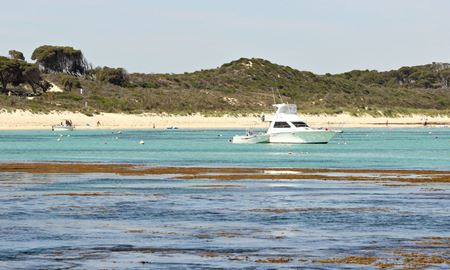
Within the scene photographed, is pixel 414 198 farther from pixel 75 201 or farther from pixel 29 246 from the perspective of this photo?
pixel 29 246

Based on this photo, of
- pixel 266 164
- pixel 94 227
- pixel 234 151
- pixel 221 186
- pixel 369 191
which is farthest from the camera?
pixel 234 151

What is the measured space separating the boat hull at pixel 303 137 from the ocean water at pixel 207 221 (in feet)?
127

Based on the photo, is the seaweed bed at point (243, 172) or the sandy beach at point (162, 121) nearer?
the seaweed bed at point (243, 172)

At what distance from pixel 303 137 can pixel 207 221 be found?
2346 inches

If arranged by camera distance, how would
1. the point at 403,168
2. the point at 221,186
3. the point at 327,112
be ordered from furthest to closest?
the point at 327,112 < the point at 403,168 < the point at 221,186

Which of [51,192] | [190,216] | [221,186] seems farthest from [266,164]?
[190,216]

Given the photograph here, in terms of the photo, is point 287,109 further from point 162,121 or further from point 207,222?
point 162,121

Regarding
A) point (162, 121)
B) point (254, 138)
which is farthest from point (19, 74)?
point (254, 138)

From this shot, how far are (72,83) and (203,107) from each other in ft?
71.8

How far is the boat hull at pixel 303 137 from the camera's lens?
88.3 meters

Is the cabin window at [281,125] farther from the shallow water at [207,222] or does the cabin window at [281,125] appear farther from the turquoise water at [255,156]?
the shallow water at [207,222]

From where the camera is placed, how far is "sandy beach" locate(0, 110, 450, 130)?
484ft

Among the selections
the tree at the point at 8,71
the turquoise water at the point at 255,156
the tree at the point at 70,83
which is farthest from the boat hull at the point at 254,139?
the tree at the point at 70,83

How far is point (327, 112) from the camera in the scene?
176 m
